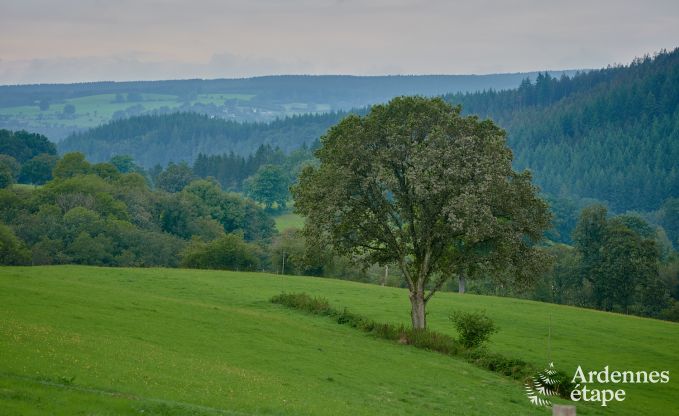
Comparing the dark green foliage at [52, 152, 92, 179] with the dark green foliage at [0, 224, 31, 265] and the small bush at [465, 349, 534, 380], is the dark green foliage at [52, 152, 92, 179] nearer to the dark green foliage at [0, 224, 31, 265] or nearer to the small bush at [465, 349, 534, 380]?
the dark green foliage at [0, 224, 31, 265]

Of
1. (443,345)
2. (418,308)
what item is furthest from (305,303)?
(443,345)

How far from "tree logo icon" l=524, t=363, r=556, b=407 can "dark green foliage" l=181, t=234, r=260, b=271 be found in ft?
210

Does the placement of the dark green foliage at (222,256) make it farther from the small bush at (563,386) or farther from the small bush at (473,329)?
the small bush at (563,386)

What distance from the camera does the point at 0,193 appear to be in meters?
122

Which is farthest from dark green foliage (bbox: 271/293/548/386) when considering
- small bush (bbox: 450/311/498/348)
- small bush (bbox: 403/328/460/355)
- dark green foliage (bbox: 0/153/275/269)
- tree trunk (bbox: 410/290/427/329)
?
dark green foliage (bbox: 0/153/275/269)

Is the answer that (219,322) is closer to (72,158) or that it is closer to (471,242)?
(471,242)

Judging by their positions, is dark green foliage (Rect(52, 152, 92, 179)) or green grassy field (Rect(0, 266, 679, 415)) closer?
green grassy field (Rect(0, 266, 679, 415))

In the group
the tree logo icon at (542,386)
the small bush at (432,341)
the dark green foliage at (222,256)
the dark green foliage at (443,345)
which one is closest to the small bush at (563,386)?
the dark green foliage at (443,345)

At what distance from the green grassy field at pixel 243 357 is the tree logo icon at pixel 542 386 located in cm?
93

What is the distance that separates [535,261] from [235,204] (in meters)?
124

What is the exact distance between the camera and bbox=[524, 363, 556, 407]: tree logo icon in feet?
129

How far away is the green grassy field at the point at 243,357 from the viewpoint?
23891 mm

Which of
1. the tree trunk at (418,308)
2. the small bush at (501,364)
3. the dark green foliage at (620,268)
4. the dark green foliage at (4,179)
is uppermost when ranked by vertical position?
the tree trunk at (418,308)

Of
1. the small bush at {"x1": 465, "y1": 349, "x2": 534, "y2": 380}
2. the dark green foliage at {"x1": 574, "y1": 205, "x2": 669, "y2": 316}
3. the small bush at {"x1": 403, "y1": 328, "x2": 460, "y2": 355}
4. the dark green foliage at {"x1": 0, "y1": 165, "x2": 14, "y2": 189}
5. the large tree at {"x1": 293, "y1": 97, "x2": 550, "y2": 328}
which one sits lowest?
the dark green foliage at {"x1": 574, "y1": 205, "x2": 669, "y2": 316}
